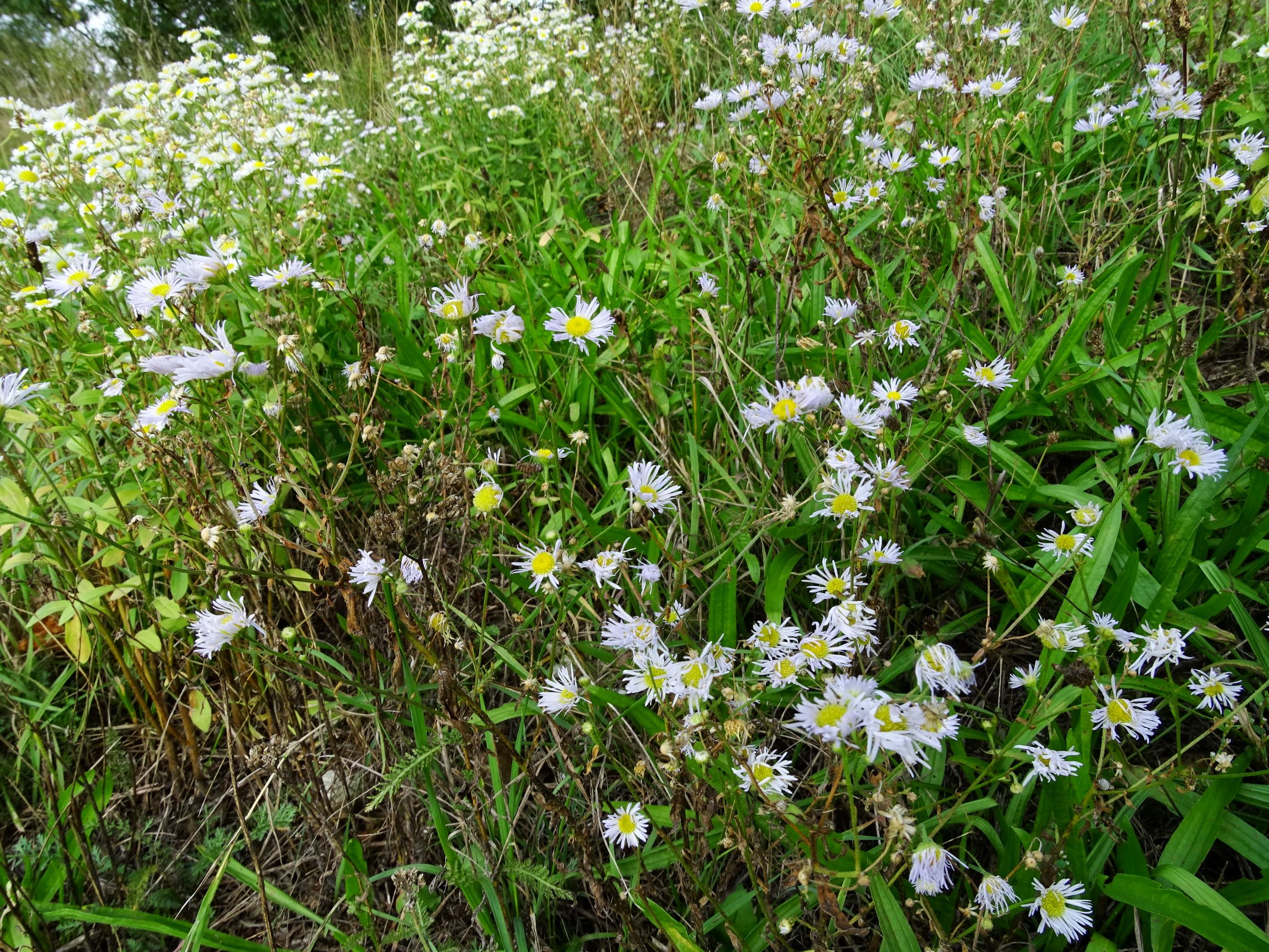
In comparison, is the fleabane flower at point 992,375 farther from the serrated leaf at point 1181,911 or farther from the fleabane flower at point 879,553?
the serrated leaf at point 1181,911

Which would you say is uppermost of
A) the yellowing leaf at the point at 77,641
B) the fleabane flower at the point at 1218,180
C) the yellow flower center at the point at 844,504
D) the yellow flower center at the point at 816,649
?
the fleabane flower at the point at 1218,180

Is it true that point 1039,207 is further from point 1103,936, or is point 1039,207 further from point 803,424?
point 1103,936

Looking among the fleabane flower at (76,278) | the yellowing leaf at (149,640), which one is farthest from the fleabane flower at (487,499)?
the fleabane flower at (76,278)

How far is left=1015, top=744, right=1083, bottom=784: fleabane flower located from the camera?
98 cm

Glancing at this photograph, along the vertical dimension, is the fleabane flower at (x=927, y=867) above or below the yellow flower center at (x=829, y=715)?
below

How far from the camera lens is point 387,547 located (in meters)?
1.16

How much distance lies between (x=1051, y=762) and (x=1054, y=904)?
173 millimetres

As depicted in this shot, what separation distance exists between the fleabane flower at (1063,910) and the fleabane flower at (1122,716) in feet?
0.68

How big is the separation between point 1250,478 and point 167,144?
3001mm

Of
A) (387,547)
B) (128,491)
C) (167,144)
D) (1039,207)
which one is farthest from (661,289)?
(167,144)

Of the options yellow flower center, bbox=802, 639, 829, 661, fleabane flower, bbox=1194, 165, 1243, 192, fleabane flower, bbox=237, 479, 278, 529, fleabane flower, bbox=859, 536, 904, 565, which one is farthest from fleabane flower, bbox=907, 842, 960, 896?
fleabane flower, bbox=1194, 165, 1243, 192

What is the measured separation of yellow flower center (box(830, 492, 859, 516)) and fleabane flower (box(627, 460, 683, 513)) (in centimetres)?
28

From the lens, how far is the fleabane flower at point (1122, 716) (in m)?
1.00

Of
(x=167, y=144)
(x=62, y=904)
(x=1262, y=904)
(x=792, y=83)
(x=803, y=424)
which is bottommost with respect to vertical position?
(x=1262, y=904)
